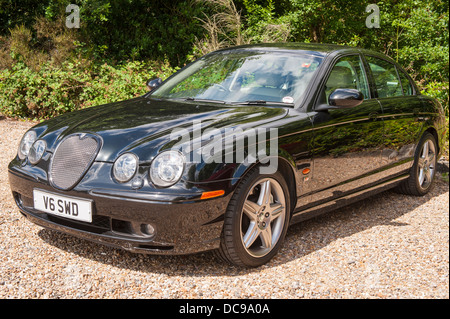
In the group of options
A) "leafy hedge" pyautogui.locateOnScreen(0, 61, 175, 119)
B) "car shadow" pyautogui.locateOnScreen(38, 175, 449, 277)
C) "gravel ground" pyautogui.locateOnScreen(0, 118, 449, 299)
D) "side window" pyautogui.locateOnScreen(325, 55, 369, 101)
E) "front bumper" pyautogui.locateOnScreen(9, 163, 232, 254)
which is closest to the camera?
"front bumper" pyautogui.locateOnScreen(9, 163, 232, 254)

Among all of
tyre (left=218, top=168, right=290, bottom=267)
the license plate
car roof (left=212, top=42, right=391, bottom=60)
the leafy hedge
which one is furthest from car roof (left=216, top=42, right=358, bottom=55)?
the leafy hedge

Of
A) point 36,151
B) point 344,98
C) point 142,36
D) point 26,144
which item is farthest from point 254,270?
point 142,36

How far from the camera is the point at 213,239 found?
3449 mm

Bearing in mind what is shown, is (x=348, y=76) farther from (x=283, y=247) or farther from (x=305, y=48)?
(x=283, y=247)

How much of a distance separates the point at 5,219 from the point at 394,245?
328cm

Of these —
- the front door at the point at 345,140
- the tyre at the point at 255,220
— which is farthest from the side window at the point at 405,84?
the tyre at the point at 255,220

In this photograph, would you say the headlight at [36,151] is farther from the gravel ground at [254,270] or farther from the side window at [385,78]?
the side window at [385,78]

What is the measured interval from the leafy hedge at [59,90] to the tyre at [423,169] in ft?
17.4

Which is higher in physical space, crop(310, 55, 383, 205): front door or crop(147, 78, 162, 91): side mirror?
crop(147, 78, 162, 91): side mirror

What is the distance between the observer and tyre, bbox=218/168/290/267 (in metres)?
3.48

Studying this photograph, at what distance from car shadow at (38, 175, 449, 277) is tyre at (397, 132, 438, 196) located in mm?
226

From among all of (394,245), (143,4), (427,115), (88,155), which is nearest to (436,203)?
(427,115)

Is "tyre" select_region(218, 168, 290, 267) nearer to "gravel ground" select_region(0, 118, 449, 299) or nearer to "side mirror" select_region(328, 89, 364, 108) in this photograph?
"gravel ground" select_region(0, 118, 449, 299)

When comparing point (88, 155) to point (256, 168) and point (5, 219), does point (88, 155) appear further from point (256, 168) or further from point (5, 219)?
point (5, 219)
